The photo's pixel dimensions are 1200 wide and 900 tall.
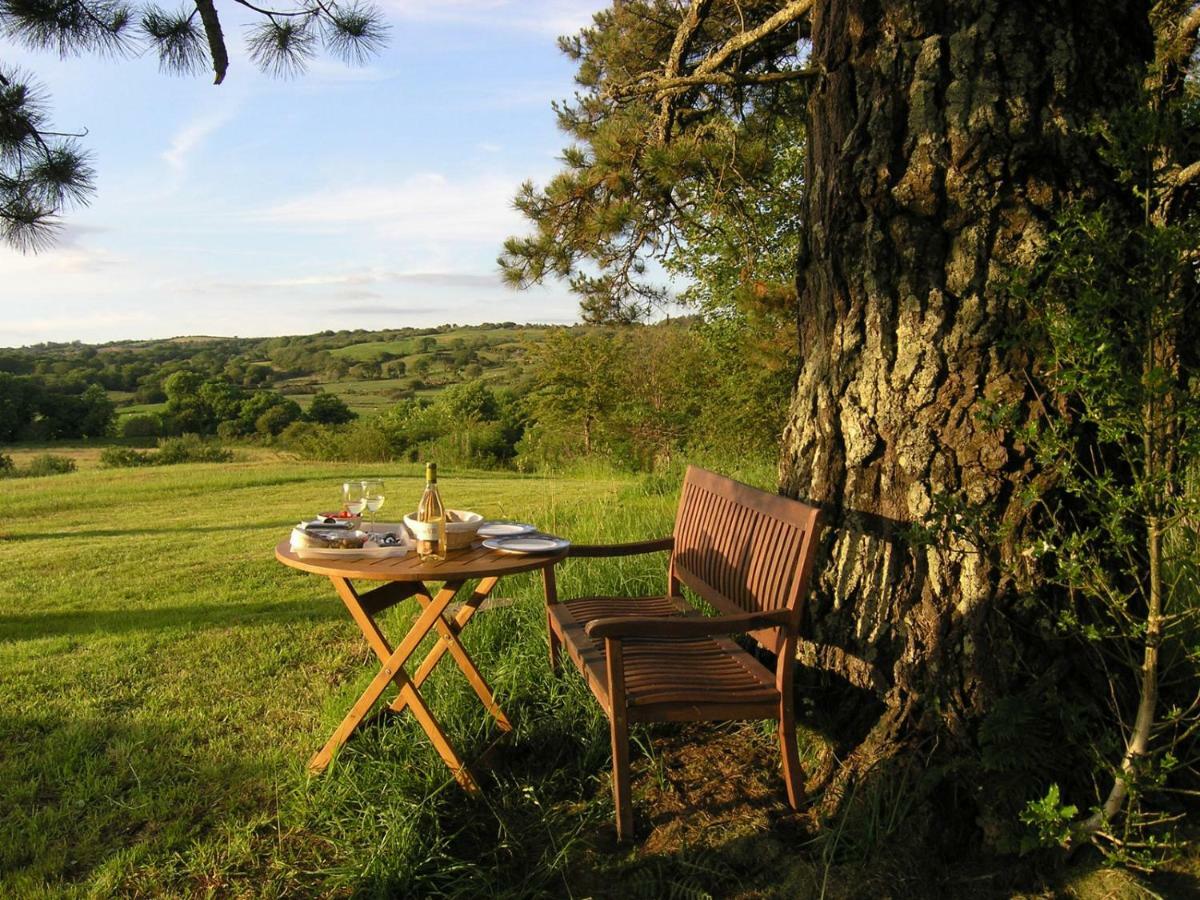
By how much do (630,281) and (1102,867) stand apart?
5060mm

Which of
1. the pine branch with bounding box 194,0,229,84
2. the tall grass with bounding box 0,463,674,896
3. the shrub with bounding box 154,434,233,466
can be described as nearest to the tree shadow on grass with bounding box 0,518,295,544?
the tall grass with bounding box 0,463,674,896

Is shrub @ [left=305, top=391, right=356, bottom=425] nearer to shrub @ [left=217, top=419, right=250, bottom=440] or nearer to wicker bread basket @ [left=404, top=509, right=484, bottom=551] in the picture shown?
shrub @ [left=217, top=419, right=250, bottom=440]

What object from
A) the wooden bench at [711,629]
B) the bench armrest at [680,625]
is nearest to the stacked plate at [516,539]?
the wooden bench at [711,629]

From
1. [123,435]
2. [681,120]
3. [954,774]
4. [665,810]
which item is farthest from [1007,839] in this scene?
[123,435]

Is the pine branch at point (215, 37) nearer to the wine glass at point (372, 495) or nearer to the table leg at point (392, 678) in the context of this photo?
the wine glass at point (372, 495)

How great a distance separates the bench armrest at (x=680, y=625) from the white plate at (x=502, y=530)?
975 millimetres

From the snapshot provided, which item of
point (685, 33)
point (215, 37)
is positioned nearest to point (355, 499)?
point (685, 33)

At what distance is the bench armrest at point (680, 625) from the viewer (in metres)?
2.43

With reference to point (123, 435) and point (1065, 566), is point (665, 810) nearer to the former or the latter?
point (1065, 566)

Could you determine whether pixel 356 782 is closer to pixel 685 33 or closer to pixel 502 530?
pixel 502 530

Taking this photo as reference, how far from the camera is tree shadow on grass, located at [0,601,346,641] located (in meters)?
5.37

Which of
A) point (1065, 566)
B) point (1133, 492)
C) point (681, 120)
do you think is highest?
point (681, 120)

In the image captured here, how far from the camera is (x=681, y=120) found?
5422mm

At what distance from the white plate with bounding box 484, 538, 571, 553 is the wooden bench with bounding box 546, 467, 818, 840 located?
128mm
